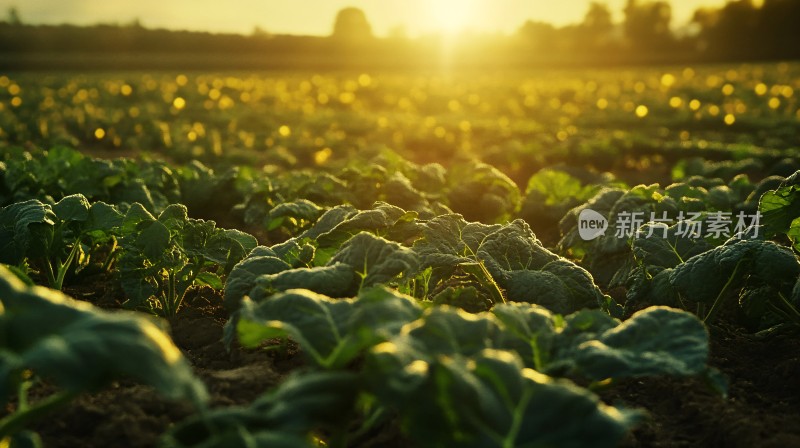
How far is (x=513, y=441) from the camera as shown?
1.64 meters

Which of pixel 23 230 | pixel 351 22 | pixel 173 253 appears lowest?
pixel 173 253

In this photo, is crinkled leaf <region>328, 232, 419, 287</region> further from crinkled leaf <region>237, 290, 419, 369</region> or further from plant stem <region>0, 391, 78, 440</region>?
plant stem <region>0, 391, 78, 440</region>

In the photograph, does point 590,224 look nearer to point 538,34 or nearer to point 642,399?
point 642,399

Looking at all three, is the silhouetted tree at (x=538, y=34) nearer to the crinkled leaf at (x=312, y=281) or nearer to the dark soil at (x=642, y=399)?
the dark soil at (x=642, y=399)

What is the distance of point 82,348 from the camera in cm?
146

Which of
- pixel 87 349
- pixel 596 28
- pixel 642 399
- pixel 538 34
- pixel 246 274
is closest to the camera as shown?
pixel 87 349

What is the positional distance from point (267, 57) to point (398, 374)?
44338 mm

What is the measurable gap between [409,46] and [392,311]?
163ft

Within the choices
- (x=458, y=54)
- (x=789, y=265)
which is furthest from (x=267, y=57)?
(x=789, y=265)

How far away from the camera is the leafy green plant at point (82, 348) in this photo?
1425mm

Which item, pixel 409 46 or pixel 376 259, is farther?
pixel 409 46

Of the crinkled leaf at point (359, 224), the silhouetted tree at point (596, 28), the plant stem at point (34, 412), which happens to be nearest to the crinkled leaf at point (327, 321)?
the plant stem at point (34, 412)

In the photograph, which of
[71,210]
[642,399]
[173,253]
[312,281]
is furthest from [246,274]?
[642,399]

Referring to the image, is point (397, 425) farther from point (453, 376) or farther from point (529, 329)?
point (453, 376)
